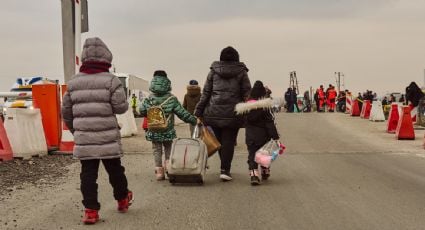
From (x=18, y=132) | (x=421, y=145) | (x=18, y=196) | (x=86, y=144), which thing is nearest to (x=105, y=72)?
(x=86, y=144)

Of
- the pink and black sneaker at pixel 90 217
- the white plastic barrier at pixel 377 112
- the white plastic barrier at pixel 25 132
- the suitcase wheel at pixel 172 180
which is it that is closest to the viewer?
the pink and black sneaker at pixel 90 217

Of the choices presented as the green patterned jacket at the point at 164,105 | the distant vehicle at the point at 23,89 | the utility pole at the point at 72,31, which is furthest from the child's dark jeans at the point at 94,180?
the distant vehicle at the point at 23,89

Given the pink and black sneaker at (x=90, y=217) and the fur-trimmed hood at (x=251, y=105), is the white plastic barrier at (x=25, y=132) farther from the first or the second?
the pink and black sneaker at (x=90, y=217)

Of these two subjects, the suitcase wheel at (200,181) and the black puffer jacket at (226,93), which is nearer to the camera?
the suitcase wheel at (200,181)

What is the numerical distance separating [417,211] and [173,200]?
115 inches

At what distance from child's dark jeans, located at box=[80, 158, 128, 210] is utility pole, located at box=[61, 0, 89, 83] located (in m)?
6.68

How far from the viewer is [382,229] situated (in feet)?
20.7

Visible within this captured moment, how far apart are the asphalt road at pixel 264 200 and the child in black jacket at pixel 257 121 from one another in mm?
510

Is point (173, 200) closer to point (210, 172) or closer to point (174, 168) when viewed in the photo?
point (174, 168)

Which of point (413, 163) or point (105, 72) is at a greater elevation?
point (105, 72)

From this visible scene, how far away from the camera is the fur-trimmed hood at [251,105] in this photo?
380 inches

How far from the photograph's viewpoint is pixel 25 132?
13.0 meters

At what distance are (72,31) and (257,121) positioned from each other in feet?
19.0

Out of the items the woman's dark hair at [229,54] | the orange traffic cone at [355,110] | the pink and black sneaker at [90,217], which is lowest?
the orange traffic cone at [355,110]
